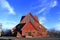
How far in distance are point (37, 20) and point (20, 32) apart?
17539 mm

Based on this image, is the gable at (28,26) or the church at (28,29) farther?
the gable at (28,26)

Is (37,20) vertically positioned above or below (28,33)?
above

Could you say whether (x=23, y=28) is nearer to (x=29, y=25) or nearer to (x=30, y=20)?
(x=29, y=25)

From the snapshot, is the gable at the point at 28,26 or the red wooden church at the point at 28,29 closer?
the red wooden church at the point at 28,29

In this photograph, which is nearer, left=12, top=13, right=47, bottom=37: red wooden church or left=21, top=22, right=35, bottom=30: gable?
left=12, top=13, right=47, bottom=37: red wooden church

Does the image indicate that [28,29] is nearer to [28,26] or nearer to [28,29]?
[28,29]

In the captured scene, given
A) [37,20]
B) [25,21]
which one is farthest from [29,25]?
[37,20]

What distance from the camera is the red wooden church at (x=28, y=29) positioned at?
3142 inches

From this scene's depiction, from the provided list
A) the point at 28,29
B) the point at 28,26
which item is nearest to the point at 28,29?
the point at 28,29

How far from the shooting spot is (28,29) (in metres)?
80.8

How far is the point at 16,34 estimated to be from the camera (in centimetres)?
8331

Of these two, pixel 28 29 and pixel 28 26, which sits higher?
pixel 28 26

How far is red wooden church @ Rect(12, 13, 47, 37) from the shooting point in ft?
262

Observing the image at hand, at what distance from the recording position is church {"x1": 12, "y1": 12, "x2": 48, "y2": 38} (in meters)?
79.8
